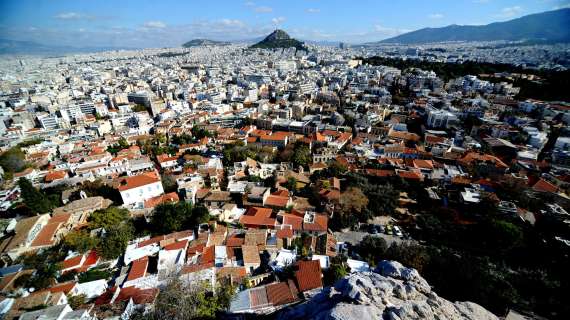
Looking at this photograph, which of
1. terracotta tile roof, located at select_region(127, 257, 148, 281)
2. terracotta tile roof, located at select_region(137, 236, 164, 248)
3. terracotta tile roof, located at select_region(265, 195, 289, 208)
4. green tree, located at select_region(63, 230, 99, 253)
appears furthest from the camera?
terracotta tile roof, located at select_region(265, 195, 289, 208)

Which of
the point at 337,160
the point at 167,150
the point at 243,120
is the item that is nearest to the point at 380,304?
the point at 337,160

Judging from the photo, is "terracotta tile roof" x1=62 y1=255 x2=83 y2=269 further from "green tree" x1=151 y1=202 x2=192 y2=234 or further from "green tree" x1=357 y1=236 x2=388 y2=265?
"green tree" x1=357 y1=236 x2=388 y2=265

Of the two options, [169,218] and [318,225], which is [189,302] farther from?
[318,225]

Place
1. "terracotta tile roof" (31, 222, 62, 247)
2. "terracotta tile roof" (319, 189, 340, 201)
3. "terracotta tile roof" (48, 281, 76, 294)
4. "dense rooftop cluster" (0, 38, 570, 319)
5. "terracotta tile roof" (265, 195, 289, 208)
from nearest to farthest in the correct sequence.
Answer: "terracotta tile roof" (48, 281, 76, 294), "dense rooftop cluster" (0, 38, 570, 319), "terracotta tile roof" (31, 222, 62, 247), "terracotta tile roof" (265, 195, 289, 208), "terracotta tile roof" (319, 189, 340, 201)

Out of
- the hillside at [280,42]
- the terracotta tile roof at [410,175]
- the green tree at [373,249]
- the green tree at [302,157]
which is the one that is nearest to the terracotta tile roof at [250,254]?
the green tree at [373,249]

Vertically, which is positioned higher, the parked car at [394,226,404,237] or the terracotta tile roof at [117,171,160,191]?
the terracotta tile roof at [117,171,160,191]

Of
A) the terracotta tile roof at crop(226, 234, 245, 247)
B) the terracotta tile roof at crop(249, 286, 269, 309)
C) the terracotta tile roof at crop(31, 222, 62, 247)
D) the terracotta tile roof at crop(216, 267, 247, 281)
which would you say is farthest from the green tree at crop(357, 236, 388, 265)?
the terracotta tile roof at crop(31, 222, 62, 247)

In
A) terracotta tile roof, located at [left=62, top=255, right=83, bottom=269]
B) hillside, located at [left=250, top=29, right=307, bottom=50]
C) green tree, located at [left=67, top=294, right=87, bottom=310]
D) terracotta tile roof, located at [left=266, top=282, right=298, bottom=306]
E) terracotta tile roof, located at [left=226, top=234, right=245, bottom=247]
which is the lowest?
terracotta tile roof, located at [left=62, top=255, right=83, bottom=269]
